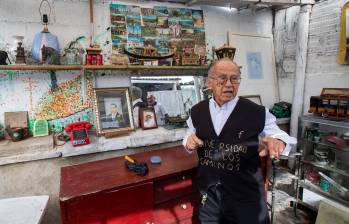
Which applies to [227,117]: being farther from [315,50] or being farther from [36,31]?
[315,50]

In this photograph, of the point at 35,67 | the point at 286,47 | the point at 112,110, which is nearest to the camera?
the point at 35,67

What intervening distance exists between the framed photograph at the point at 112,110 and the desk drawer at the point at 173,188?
102cm

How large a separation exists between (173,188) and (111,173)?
485 millimetres

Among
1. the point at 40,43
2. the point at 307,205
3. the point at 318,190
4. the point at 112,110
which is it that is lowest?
the point at 307,205

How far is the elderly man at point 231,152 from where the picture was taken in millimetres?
1474

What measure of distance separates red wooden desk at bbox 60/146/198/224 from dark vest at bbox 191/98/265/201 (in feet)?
1.09

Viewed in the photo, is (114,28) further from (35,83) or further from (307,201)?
(307,201)

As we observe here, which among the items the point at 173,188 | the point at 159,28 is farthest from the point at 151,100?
the point at 173,188

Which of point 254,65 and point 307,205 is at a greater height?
point 254,65

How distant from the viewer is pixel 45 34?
2.33 m

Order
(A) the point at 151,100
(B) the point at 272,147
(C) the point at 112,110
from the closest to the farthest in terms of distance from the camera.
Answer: (B) the point at 272,147
(C) the point at 112,110
(A) the point at 151,100

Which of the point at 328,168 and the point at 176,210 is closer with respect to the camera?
the point at 176,210

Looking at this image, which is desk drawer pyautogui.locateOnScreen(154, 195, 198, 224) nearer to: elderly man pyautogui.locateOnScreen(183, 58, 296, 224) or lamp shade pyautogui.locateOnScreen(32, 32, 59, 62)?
elderly man pyautogui.locateOnScreen(183, 58, 296, 224)

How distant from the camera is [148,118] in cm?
282
